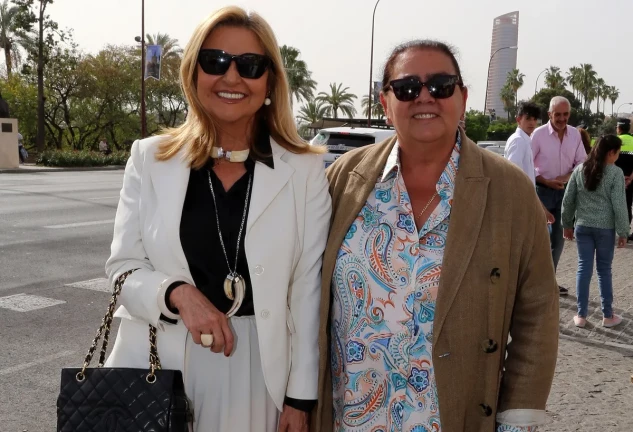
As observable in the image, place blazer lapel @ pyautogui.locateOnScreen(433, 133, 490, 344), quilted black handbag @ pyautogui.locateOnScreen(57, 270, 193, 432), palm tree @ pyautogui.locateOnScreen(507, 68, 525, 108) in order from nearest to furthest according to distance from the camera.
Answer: quilted black handbag @ pyautogui.locateOnScreen(57, 270, 193, 432)
blazer lapel @ pyautogui.locateOnScreen(433, 133, 490, 344)
palm tree @ pyautogui.locateOnScreen(507, 68, 525, 108)

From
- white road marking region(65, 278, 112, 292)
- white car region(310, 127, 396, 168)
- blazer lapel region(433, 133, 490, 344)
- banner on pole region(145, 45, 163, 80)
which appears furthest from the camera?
banner on pole region(145, 45, 163, 80)

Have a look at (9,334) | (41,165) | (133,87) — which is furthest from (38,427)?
(133,87)

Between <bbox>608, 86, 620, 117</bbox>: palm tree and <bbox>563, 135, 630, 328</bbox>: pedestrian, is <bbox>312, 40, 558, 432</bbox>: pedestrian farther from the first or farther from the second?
<bbox>608, 86, 620, 117</bbox>: palm tree

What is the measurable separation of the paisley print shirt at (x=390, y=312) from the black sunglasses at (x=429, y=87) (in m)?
0.22

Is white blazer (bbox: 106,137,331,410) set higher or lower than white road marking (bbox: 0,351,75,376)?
higher

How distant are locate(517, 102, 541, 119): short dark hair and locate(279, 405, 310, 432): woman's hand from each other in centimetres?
671

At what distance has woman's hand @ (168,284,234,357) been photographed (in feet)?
6.86

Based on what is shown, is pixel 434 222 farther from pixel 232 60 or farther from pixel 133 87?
pixel 133 87

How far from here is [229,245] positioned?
2262mm

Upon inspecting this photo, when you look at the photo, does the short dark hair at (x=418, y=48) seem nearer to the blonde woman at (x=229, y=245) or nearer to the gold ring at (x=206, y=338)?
the blonde woman at (x=229, y=245)

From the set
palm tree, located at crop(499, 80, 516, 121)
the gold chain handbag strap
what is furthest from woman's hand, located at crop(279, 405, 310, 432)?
palm tree, located at crop(499, 80, 516, 121)

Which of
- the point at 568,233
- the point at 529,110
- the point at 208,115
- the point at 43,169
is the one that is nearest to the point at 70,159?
the point at 43,169

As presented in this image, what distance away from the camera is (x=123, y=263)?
227 cm

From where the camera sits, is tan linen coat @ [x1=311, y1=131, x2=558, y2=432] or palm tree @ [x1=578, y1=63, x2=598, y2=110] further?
palm tree @ [x1=578, y1=63, x2=598, y2=110]
